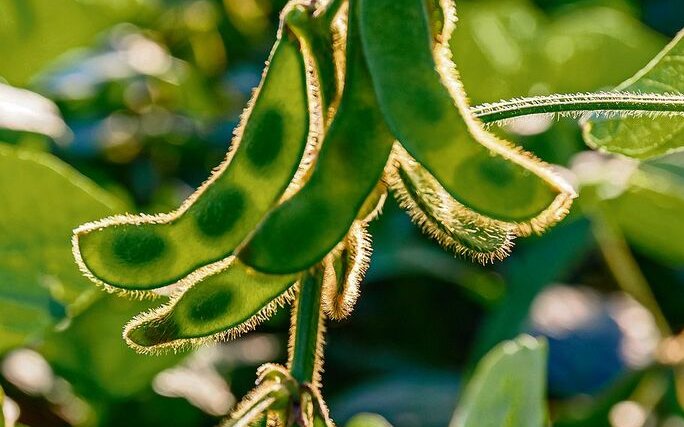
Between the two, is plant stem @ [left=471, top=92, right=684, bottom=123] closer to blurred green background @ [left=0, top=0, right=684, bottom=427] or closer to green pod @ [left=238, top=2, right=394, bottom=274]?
green pod @ [left=238, top=2, right=394, bottom=274]

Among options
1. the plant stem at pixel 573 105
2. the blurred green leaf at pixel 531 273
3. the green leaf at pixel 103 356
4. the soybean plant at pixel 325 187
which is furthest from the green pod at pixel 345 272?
the blurred green leaf at pixel 531 273

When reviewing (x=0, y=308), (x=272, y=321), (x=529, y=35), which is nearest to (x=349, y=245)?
(x=0, y=308)

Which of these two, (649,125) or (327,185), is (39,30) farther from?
(327,185)

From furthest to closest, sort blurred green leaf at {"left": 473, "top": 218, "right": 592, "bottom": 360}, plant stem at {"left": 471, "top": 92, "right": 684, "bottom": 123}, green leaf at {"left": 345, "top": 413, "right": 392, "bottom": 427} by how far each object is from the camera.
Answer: blurred green leaf at {"left": 473, "top": 218, "right": 592, "bottom": 360}, green leaf at {"left": 345, "top": 413, "right": 392, "bottom": 427}, plant stem at {"left": 471, "top": 92, "right": 684, "bottom": 123}

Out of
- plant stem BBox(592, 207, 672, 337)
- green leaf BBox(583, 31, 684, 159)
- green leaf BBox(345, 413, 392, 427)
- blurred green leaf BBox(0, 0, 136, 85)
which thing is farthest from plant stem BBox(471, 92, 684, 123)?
blurred green leaf BBox(0, 0, 136, 85)

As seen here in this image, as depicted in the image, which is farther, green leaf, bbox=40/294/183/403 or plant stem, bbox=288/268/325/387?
green leaf, bbox=40/294/183/403

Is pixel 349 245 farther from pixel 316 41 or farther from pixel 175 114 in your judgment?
pixel 175 114

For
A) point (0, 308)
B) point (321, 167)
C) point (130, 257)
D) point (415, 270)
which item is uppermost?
point (321, 167)

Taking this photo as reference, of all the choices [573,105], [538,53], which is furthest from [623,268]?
[573,105]
